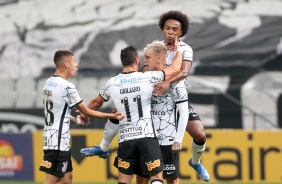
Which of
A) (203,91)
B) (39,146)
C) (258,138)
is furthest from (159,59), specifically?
(203,91)

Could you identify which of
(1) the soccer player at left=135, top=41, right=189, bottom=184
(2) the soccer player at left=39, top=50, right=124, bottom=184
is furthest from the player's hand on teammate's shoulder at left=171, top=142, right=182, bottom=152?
(2) the soccer player at left=39, top=50, right=124, bottom=184

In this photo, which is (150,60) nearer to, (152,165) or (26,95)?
(152,165)

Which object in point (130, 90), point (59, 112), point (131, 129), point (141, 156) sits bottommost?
point (141, 156)

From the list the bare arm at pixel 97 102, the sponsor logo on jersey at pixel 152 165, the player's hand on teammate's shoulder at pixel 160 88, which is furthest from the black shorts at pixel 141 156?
the bare arm at pixel 97 102

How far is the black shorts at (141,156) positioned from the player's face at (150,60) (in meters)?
0.78

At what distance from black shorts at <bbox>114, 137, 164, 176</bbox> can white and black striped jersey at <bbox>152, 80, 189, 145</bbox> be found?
1.02 feet

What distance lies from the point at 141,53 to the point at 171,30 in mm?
9929

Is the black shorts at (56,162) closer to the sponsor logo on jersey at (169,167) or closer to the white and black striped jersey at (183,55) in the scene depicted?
the sponsor logo on jersey at (169,167)

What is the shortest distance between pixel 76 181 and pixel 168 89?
6832 millimetres

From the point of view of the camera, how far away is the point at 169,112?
375 inches

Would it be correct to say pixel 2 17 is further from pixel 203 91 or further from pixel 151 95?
pixel 151 95

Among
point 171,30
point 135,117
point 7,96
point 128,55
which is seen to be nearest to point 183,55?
point 171,30

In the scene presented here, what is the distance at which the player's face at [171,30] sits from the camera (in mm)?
9602

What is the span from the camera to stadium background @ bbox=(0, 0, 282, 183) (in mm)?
15297
